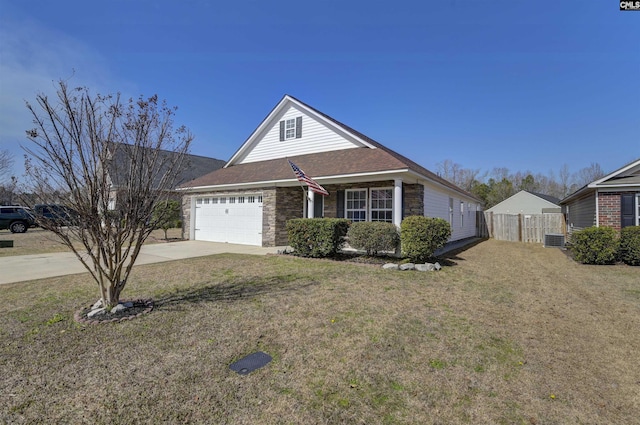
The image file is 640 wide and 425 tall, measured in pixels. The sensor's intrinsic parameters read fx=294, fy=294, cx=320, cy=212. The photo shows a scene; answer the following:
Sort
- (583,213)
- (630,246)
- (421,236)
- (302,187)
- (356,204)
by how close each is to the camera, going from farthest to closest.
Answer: (583,213) < (356,204) < (302,187) < (630,246) < (421,236)

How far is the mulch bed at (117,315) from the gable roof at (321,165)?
289 inches

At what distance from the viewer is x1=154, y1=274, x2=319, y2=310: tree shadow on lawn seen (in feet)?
16.0

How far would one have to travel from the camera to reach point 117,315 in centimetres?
417

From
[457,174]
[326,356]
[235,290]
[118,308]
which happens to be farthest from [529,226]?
[457,174]

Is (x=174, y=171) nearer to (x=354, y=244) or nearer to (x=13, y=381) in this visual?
(x=13, y=381)

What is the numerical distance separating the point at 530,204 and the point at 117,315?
3723 centimetres

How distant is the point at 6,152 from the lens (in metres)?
28.5

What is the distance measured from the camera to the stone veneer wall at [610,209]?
10.6 metres

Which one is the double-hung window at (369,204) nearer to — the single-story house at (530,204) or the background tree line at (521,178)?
the single-story house at (530,204)

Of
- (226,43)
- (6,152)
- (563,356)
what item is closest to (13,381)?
(563,356)

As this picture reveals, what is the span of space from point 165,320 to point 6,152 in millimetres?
37994

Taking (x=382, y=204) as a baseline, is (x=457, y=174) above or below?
above

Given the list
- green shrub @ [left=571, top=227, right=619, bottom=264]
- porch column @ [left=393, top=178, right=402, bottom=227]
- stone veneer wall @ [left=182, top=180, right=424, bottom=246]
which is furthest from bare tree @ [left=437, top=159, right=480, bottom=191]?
porch column @ [left=393, top=178, right=402, bottom=227]

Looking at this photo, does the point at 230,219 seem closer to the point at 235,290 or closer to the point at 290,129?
the point at 290,129
